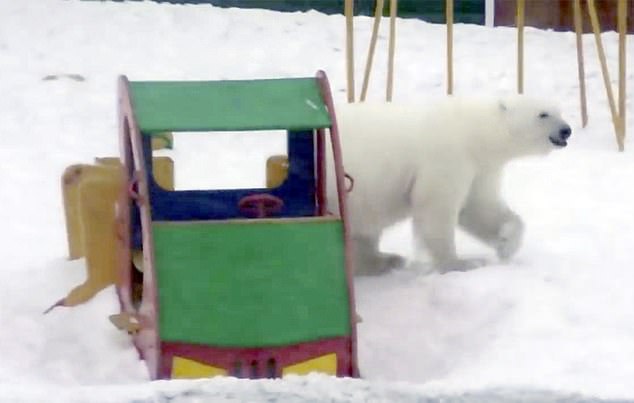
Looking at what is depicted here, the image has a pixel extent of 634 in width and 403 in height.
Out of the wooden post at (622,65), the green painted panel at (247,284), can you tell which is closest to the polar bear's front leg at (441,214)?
the green painted panel at (247,284)

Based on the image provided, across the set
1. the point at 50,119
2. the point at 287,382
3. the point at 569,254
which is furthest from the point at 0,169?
the point at 287,382

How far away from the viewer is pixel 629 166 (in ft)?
20.5

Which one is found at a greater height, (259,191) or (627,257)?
(259,191)

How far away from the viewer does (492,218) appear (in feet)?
15.2

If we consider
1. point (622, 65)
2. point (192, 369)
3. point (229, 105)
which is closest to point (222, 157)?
point (622, 65)

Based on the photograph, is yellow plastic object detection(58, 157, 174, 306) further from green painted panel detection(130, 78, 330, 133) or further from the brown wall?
the brown wall

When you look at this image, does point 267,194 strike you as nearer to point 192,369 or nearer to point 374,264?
point 374,264

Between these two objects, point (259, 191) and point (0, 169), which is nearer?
point (259, 191)

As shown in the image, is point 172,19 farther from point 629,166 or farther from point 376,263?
point 376,263

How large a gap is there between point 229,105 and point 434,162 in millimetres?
888

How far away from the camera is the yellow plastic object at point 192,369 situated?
3.38 metres

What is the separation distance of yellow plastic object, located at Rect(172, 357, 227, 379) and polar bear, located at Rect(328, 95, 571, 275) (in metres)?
1.04

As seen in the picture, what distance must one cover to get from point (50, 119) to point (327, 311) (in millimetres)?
4094

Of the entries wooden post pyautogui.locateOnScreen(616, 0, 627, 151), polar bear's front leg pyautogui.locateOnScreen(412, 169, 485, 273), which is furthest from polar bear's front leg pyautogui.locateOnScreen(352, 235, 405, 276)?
wooden post pyautogui.locateOnScreen(616, 0, 627, 151)
